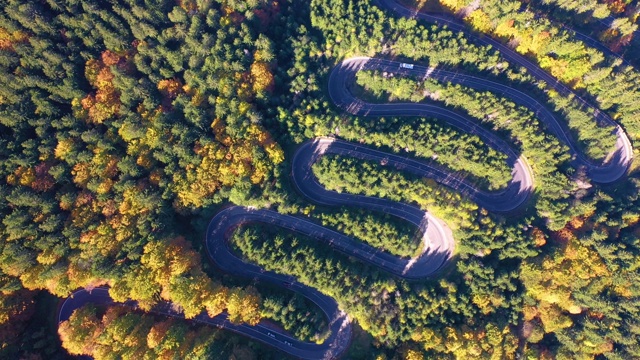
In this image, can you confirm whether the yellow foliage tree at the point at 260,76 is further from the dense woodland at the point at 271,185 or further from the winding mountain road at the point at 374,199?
the winding mountain road at the point at 374,199

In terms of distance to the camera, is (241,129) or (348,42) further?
(348,42)

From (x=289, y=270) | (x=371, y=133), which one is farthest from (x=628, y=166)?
(x=289, y=270)

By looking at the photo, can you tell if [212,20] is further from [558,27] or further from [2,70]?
[558,27]

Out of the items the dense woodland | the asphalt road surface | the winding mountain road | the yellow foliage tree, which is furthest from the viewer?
the asphalt road surface

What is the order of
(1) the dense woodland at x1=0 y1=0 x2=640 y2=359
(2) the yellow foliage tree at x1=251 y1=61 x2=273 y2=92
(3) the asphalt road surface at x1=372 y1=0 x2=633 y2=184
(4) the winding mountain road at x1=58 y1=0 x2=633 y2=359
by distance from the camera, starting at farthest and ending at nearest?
(3) the asphalt road surface at x1=372 y1=0 x2=633 y2=184, (2) the yellow foliage tree at x1=251 y1=61 x2=273 y2=92, (4) the winding mountain road at x1=58 y1=0 x2=633 y2=359, (1) the dense woodland at x1=0 y1=0 x2=640 y2=359

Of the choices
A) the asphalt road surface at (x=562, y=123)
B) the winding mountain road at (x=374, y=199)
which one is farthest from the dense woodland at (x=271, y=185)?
the asphalt road surface at (x=562, y=123)

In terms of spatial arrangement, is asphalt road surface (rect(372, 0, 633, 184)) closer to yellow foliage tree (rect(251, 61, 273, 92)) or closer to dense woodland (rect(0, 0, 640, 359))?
dense woodland (rect(0, 0, 640, 359))

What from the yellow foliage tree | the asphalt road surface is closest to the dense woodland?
the yellow foliage tree
